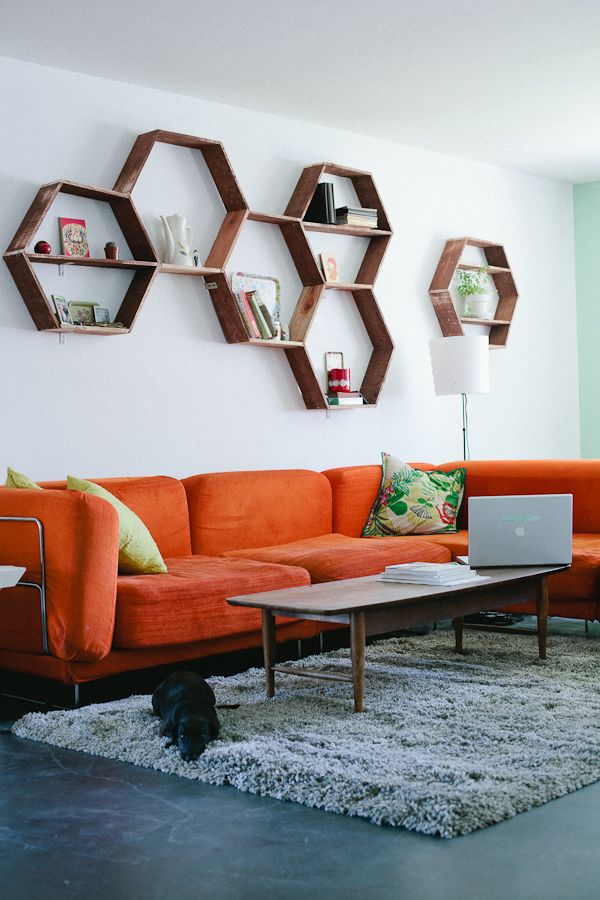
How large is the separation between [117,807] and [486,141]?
17.1ft

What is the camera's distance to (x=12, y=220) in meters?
5.05

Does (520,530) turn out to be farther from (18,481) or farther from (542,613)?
(18,481)

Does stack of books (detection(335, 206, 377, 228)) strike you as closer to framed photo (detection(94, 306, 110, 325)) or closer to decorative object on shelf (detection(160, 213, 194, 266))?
decorative object on shelf (detection(160, 213, 194, 266))

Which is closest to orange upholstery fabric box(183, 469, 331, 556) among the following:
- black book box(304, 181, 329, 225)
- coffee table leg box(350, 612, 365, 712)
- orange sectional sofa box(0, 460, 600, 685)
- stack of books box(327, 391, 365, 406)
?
orange sectional sofa box(0, 460, 600, 685)

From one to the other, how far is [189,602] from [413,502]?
201cm

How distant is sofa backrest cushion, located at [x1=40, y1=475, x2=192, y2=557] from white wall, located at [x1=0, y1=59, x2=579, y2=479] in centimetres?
35

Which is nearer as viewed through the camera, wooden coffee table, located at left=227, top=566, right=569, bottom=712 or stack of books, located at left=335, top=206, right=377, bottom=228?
wooden coffee table, located at left=227, top=566, right=569, bottom=712

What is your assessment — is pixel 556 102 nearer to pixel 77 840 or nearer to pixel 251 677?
pixel 251 677

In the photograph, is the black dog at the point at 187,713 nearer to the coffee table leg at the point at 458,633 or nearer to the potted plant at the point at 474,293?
the coffee table leg at the point at 458,633

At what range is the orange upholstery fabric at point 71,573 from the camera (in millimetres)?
3936

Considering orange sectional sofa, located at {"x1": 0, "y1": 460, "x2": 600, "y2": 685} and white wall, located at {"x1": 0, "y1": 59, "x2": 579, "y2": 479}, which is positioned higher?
white wall, located at {"x1": 0, "y1": 59, "x2": 579, "y2": 479}

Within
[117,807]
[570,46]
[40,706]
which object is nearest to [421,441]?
[570,46]

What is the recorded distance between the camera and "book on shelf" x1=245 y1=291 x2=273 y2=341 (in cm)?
589

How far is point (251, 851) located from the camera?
2.59 metres
